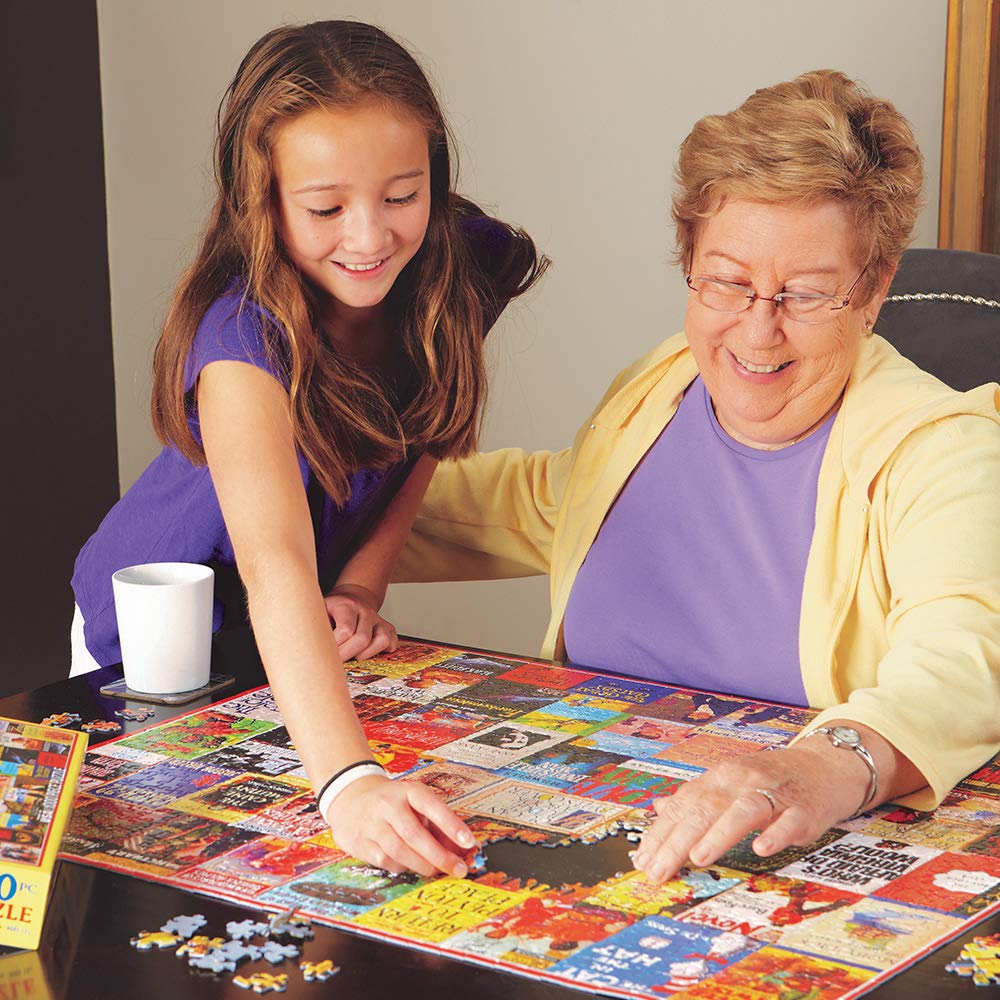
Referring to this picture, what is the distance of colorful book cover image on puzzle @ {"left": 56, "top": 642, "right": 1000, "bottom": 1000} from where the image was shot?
113cm

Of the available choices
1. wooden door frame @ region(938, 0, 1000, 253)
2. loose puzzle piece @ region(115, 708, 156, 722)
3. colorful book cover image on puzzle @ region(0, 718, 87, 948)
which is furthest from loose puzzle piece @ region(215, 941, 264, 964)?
wooden door frame @ region(938, 0, 1000, 253)

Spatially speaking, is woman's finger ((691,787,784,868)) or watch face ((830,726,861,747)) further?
watch face ((830,726,861,747))

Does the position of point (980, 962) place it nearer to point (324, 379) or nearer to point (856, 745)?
point (856, 745)

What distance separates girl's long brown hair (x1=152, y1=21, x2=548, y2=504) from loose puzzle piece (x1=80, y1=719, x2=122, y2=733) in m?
0.40

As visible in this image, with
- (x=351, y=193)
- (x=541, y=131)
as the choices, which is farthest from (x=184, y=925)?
(x=541, y=131)

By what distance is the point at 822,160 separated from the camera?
5.91ft

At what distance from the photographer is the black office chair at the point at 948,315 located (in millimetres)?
2279

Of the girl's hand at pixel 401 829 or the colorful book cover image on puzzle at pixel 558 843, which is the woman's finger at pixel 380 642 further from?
the girl's hand at pixel 401 829

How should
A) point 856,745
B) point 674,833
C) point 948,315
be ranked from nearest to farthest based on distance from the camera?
point 674,833
point 856,745
point 948,315

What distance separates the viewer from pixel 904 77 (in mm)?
3283

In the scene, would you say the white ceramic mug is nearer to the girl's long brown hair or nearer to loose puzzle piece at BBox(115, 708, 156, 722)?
loose puzzle piece at BBox(115, 708, 156, 722)

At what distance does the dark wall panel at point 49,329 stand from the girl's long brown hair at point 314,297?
2.35 metres

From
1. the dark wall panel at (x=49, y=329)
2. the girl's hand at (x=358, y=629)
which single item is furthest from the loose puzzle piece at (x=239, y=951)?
the dark wall panel at (x=49, y=329)

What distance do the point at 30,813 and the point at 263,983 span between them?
313 millimetres
